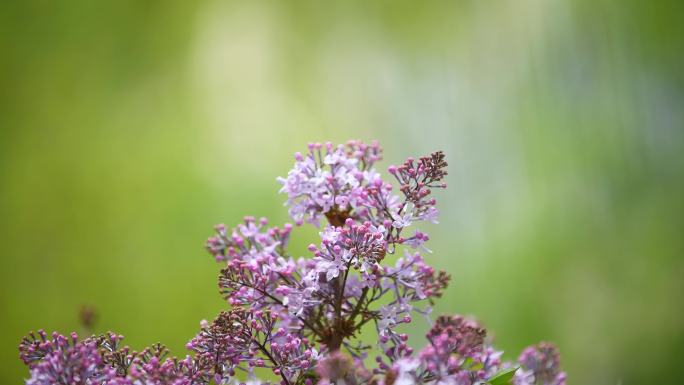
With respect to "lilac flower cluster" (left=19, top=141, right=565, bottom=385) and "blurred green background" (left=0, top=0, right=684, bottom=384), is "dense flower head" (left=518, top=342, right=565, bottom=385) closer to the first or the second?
"lilac flower cluster" (left=19, top=141, right=565, bottom=385)

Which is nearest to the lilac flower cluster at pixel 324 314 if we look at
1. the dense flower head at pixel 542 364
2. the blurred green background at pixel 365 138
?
the dense flower head at pixel 542 364

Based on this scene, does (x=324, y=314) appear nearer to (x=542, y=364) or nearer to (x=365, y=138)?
(x=542, y=364)

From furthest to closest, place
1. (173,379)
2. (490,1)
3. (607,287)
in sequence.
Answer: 1. (490,1)
2. (607,287)
3. (173,379)

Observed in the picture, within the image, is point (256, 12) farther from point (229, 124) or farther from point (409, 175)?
point (409, 175)

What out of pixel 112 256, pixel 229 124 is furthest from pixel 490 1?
pixel 112 256

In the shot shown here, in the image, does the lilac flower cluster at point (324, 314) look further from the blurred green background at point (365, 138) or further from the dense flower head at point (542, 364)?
the blurred green background at point (365, 138)

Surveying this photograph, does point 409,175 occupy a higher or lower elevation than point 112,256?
lower

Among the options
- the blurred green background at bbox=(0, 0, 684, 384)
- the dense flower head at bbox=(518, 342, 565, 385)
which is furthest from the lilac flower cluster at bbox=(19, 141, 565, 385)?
the blurred green background at bbox=(0, 0, 684, 384)
